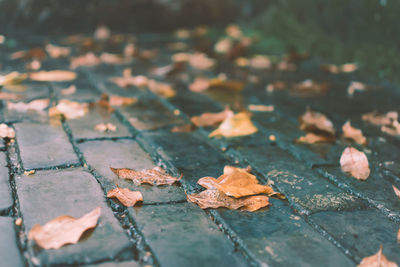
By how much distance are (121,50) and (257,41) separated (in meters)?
1.64

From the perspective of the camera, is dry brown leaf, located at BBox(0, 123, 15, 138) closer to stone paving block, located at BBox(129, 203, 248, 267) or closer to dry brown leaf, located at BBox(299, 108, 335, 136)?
stone paving block, located at BBox(129, 203, 248, 267)

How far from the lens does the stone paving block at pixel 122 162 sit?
1622 millimetres

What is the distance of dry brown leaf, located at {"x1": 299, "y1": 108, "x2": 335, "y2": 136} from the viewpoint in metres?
2.33

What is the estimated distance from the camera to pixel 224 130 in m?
2.31

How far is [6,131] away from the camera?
6.84ft

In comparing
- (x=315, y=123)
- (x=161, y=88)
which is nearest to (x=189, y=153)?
(x=315, y=123)

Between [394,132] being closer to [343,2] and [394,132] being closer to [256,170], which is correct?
[256,170]

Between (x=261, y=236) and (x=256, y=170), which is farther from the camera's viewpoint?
(x=256, y=170)

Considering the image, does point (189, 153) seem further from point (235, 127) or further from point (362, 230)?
point (362, 230)

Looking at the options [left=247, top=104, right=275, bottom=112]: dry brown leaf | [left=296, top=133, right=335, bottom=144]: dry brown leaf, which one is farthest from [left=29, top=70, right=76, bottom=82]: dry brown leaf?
[left=296, top=133, right=335, bottom=144]: dry brown leaf

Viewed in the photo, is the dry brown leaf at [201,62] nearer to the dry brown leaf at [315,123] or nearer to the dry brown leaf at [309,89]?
the dry brown leaf at [309,89]

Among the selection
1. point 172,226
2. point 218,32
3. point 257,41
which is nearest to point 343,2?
point 257,41

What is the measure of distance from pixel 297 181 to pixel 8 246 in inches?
44.9

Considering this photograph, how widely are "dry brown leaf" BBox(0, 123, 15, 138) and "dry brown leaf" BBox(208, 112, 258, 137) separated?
1015 mm
